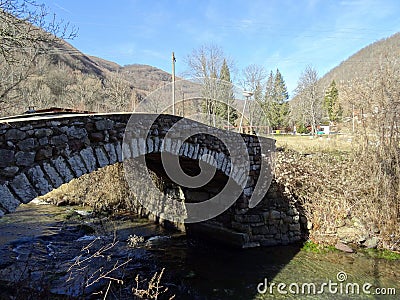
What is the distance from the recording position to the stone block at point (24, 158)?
371 centimetres

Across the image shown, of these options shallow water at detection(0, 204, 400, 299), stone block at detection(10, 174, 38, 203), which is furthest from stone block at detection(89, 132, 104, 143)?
shallow water at detection(0, 204, 400, 299)

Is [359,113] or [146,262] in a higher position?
[359,113]

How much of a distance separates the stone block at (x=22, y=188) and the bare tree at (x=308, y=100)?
29117mm

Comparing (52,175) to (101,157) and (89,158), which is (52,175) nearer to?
(89,158)

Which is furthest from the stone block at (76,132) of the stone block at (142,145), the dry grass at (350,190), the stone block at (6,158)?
the dry grass at (350,190)

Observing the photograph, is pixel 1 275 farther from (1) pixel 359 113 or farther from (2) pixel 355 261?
(1) pixel 359 113

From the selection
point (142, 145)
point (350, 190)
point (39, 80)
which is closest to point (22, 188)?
point (142, 145)

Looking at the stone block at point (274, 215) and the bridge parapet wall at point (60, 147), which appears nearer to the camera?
the bridge parapet wall at point (60, 147)

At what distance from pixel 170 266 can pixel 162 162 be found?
2.68m

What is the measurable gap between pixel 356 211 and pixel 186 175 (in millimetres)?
4667

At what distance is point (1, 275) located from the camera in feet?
17.2

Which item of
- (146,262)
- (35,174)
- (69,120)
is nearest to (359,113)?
(146,262)

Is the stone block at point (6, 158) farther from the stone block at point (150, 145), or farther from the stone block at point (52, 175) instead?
the stone block at point (150, 145)

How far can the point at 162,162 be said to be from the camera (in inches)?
318
